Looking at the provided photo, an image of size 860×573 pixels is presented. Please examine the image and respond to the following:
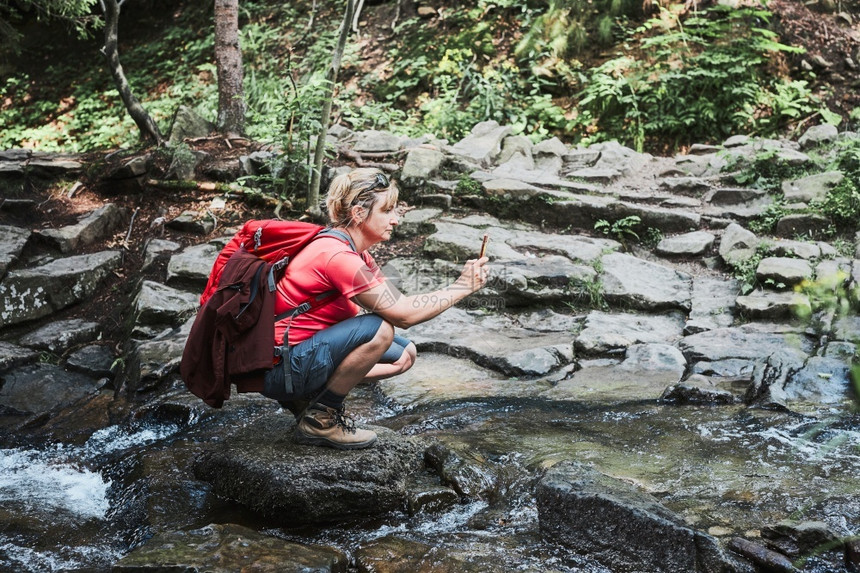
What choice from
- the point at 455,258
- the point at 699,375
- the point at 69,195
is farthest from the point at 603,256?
the point at 69,195

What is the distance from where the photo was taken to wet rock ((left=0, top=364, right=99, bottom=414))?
5.71 metres

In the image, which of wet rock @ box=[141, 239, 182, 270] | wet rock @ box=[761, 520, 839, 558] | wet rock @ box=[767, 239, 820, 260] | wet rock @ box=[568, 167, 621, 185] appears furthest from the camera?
wet rock @ box=[568, 167, 621, 185]

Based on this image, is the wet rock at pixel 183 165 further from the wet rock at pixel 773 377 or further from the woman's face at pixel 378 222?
the wet rock at pixel 773 377

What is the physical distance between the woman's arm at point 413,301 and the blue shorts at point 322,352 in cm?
11

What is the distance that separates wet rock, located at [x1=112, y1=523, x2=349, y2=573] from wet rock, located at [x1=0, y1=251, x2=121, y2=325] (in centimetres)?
466

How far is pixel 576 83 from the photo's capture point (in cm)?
1238

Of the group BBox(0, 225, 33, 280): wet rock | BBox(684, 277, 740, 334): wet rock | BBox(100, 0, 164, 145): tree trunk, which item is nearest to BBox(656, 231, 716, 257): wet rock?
BBox(684, 277, 740, 334): wet rock

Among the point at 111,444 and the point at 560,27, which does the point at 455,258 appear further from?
the point at 560,27

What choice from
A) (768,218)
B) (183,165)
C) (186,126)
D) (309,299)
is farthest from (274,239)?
(186,126)

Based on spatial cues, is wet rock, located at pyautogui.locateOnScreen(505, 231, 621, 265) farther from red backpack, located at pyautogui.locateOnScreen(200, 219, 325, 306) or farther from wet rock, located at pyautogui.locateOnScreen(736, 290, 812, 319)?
red backpack, located at pyautogui.locateOnScreen(200, 219, 325, 306)

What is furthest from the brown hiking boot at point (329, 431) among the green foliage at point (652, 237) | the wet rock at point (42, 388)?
the green foliage at point (652, 237)

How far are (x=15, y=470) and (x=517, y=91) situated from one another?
1020cm

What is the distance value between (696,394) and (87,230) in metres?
6.55

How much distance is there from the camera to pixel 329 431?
3.78 m
